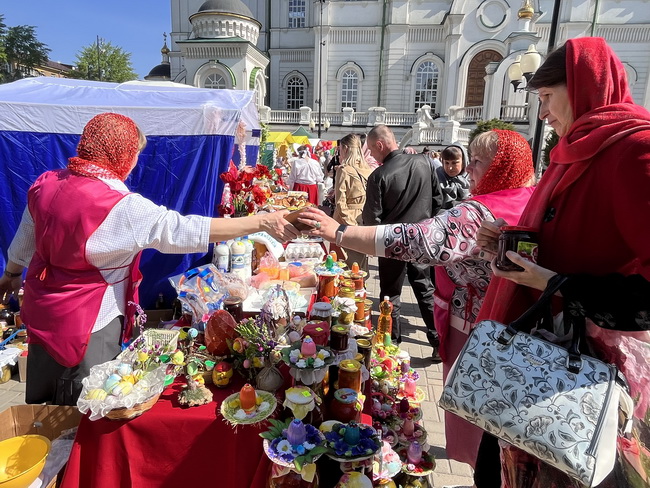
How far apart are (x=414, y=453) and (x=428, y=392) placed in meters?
1.22

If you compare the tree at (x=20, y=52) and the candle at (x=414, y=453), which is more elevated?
the tree at (x=20, y=52)

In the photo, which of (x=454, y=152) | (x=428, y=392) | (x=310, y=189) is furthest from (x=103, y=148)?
(x=310, y=189)

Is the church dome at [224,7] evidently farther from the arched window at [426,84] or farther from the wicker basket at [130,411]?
the wicker basket at [130,411]

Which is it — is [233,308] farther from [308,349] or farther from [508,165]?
[508,165]

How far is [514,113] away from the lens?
21109 millimetres

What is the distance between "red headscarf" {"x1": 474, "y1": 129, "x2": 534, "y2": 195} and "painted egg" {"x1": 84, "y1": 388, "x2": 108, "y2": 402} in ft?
6.21

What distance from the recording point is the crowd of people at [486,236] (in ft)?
3.70

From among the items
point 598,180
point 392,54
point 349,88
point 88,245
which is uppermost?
point 392,54

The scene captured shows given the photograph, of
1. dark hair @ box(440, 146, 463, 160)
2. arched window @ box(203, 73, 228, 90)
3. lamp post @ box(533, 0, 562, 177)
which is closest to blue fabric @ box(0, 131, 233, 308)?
dark hair @ box(440, 146, 463, 160)

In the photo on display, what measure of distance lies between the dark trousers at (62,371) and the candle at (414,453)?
69.2 inches

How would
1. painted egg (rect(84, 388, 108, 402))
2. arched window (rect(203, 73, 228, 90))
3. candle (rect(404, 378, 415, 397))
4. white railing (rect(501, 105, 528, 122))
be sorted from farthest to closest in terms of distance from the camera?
arched window (rect(203, 73, 228, 90)) < white railing (rect(501, 105, 528, 122)) < candle (rect(404, 378, 415, 397)) < painted egg (rect(84, 388, 108, 402))

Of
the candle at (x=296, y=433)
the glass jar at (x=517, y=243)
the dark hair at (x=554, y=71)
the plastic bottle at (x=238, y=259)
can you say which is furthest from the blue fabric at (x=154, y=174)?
the dark hair at (x=554, y=71)

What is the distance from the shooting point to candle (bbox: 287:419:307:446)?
A: 1.42 metres

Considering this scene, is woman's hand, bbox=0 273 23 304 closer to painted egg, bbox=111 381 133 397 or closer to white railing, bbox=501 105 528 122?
painted egg, bbox=111 381 133 397
